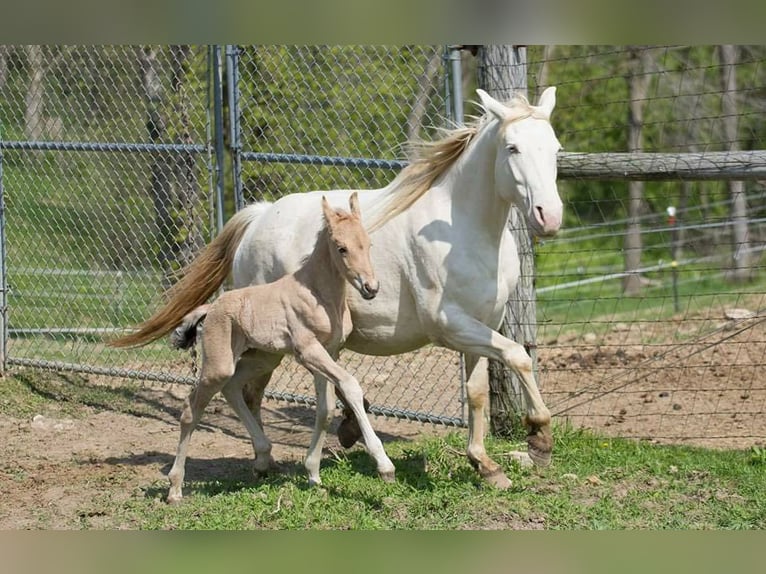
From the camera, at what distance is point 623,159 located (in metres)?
6.38

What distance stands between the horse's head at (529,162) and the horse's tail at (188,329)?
73.5 inches

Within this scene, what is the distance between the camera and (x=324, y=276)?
5.66 m

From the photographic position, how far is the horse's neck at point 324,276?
5.64 meters

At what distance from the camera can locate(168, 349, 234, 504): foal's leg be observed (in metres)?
5.77

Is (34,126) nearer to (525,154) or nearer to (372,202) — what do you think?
(372,202)

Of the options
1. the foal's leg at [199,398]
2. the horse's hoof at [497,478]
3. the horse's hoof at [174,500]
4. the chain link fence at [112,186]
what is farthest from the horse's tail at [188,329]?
the chain link fence at [112,186]

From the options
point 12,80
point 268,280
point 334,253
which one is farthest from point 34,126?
point 334,253

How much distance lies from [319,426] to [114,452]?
2109 mm

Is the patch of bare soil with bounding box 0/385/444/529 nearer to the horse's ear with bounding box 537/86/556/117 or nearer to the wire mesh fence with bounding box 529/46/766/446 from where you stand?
the wire mesh fence with bounding box 529/46/766/446

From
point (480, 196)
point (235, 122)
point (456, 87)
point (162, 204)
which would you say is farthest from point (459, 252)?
point (162, 204)

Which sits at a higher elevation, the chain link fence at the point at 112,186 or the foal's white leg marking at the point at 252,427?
the chain link fence at the point at 112,186

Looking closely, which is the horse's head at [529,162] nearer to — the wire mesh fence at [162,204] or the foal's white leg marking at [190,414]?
the foal's white leg marking at [190,414]

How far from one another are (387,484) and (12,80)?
643cm

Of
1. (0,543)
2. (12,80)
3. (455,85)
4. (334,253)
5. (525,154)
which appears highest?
(12,80)
